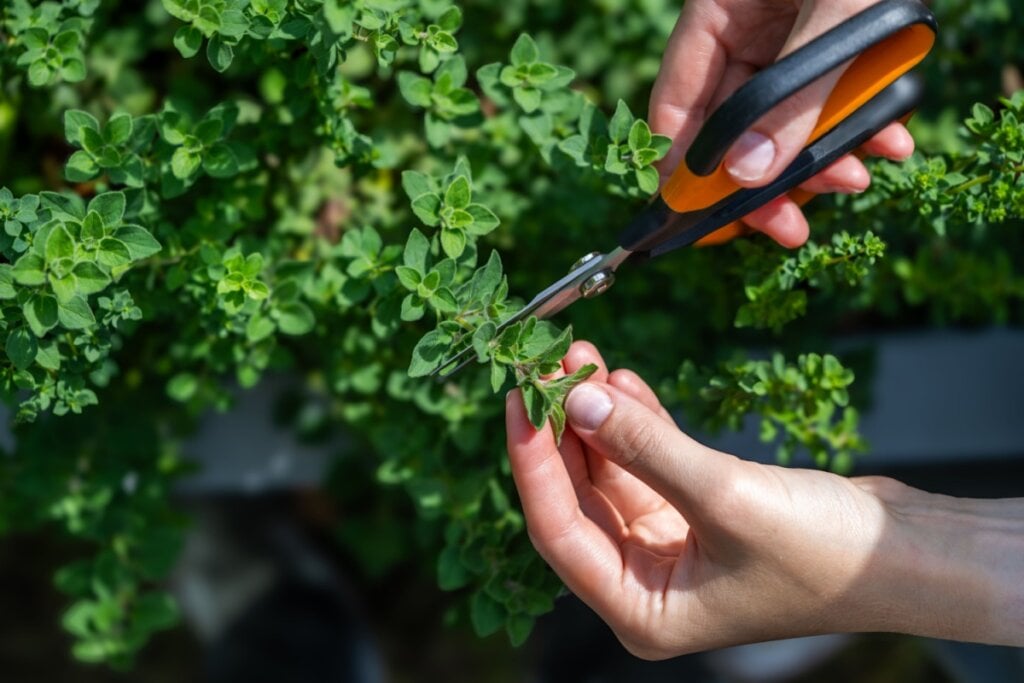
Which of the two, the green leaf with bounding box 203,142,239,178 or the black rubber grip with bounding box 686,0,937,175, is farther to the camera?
the green leaf with bounding box 203,142,239,178

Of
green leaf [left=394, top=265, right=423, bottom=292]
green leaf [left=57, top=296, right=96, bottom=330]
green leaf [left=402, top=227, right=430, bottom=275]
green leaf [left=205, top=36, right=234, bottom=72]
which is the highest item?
green leaf [left=205, top=36, right=234, bottom=72]

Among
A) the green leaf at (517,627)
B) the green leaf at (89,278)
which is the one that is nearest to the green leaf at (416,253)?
the green leaf at (89,278)

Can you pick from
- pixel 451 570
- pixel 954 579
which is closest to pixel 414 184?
pixel 451 570

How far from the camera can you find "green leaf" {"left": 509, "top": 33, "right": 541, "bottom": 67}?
114cm

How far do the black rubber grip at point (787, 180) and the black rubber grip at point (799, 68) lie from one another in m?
0.10

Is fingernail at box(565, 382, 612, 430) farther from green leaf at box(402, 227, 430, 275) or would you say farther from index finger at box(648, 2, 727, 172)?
index finger at box(648, 2, 727, 172)

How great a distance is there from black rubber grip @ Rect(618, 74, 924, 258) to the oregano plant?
60 mm

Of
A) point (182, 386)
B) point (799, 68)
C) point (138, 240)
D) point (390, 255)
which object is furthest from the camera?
point (182, 386)

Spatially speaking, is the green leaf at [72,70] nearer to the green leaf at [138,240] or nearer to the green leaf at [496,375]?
the green leaf at [138,240]

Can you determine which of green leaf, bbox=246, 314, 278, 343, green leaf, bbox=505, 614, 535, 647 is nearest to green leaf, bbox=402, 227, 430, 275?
green leaf, bbox=246, 314, 278, 343

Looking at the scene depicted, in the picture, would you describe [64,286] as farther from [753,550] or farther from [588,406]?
[753,550]

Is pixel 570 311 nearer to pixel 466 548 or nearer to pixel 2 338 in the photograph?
pixel 466 548

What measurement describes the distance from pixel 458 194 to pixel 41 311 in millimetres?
446

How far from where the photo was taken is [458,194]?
1.07m
